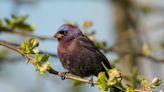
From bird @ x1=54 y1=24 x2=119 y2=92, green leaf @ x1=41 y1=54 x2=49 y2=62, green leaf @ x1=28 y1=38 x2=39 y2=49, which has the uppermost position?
green leaf @ x1=28 y1=38 x2=39 y2=49

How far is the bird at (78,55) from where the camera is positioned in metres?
4.55

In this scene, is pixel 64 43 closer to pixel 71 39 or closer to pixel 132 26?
pixel 71 39

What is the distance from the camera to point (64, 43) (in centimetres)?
460

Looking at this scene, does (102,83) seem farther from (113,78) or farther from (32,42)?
(32,42)

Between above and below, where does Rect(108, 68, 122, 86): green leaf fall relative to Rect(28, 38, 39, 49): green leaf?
below

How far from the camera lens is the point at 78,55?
4.56 m

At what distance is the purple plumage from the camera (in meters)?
4.55

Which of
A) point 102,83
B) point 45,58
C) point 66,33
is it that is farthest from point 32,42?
point 66,33

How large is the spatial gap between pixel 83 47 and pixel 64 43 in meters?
0.15

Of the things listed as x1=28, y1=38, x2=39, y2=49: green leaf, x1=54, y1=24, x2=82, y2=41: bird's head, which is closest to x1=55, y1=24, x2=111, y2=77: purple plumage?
x1=54, y1=24, x2=82, y2=41: bird's head

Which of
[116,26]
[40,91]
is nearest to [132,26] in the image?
[116,26]

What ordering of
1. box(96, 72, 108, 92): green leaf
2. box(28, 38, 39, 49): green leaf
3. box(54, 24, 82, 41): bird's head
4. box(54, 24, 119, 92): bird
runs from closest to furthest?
box(96, 72, 108, 92): green leaf < box(28, 38, 39, 49): green leaf < box(54, 24, 119, 92): bird < box(54, 24, 82, 41): bird's head

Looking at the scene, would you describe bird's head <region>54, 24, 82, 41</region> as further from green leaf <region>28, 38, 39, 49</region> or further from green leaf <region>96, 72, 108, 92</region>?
green leaf <region>96, 72, 108, 92</region>

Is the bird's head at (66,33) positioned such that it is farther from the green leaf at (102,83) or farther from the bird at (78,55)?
the green leaf at (102,83)
